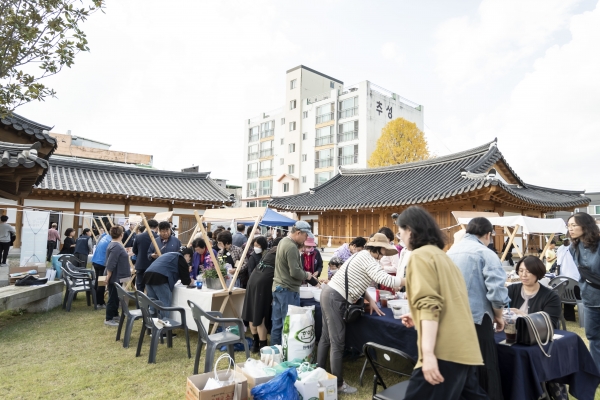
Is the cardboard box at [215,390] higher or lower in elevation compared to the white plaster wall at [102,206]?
lower

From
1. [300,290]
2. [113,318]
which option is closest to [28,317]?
[113,318]

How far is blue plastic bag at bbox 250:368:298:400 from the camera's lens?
306 cm

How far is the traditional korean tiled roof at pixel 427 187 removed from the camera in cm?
1300

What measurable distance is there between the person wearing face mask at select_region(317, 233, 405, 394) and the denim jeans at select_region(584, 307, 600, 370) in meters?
2.03

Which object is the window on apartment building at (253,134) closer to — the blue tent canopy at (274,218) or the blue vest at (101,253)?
the blue tent canopy at (274,218)

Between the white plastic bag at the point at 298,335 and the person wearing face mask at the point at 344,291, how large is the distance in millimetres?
269

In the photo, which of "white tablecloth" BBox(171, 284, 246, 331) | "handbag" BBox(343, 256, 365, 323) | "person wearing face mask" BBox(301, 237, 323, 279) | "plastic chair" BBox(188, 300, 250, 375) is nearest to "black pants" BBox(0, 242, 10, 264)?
"white tablecloth" BBox(171, 284, 246, 331)

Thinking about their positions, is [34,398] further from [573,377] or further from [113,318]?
[573,377]

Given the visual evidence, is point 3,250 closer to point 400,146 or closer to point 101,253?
point 101,253

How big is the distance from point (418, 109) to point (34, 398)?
39.4 meters

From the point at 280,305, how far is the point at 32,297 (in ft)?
17.8

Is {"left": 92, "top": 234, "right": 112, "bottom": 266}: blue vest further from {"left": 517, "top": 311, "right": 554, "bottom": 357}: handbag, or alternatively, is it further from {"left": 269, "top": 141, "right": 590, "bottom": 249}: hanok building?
{"left": 269, "top": 141, "right": 590, "bottom": 249}: hanok building

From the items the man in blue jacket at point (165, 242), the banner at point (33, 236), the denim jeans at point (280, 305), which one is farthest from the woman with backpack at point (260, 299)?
the banner at point (33, 236)

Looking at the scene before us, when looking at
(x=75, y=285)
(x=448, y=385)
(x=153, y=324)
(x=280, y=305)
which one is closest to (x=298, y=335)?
(x=280, y=305)
